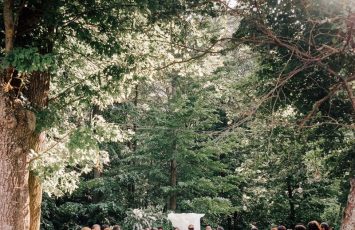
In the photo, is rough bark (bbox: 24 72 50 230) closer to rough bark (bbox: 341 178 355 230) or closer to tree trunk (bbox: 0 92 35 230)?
tree trunk (bbox: 0 92 35 230)

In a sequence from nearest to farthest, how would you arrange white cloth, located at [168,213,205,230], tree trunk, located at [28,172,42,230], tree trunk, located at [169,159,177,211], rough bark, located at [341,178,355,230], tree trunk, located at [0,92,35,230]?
rough bark, located at [341,178,355,230] < tree trunk, located at [0,92,35,230] < tree trunk, located at [28,172,42,230] < white cloth, located at [168,213,205,230] < tree trunk, located at [169,159,177,211]

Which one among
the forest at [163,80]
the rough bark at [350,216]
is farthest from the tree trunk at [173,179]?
the rough bark at [350,216]

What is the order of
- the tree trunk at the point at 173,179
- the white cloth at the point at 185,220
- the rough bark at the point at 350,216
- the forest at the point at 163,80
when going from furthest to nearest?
1. the tree trunk at the point at 173,179
2. the white cloth at the point at 185,220
3. the forest at the point at 163,80
4. the rough bark at the point at 350,216

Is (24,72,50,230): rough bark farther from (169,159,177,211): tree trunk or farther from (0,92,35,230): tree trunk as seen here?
Result: (169,159,177,211): tree trunk

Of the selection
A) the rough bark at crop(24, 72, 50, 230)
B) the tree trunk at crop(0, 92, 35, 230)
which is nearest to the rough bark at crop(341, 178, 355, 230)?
the tree trunk at crop(0, 92, 35, 230)

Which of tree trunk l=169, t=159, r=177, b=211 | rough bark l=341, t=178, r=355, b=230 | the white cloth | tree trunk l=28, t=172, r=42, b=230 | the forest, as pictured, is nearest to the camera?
rough bark l=341, t=178, r=355, b=230

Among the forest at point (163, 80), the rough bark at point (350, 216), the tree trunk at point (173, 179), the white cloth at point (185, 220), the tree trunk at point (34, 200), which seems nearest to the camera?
the rough bark at point (350, 216)

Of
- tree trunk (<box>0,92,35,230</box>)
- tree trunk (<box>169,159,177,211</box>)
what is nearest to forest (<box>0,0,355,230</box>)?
tree trunk (<box>0,92,35,230</box>)

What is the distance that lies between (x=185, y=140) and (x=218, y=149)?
1.42m

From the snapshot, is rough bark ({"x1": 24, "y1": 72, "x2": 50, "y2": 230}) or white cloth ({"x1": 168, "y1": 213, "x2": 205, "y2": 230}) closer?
rough bark ({"x1": 24, "y1": 72, "x2": 50, "y2": 230})

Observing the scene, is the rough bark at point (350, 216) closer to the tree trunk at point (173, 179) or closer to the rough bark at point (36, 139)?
the rough bark at point (36, 139)

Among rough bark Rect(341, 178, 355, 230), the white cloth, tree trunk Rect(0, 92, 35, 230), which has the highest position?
tree trunk Rect(0, 92, 35, 230)

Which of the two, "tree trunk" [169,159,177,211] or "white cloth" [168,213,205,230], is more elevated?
"tree trunk" [169,159,177,211]

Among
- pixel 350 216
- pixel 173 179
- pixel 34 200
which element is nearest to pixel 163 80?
pixel 34 200
